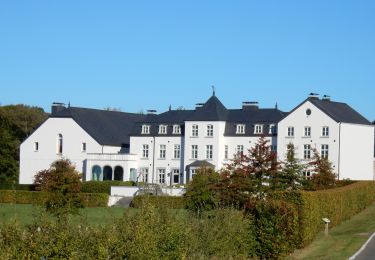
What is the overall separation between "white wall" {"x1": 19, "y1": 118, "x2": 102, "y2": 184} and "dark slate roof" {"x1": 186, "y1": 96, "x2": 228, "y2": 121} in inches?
424

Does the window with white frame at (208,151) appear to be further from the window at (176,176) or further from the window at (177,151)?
the window at (176,176)

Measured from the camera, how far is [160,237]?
21.2 m

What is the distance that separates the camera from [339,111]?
7819 cm

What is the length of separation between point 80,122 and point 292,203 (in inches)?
2249

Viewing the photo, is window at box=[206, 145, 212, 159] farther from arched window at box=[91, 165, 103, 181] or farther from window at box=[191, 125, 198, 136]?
arched window at box=[91, 165, 103, 181]

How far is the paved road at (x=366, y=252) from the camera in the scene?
91.4 ft

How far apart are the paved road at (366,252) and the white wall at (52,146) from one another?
54.6 m

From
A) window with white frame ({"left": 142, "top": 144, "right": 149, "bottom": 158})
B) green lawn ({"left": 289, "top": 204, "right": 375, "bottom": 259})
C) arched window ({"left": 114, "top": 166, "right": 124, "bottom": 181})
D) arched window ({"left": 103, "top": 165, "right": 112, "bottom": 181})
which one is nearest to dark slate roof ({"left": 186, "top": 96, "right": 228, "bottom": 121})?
window with white frame ({"left": 142, "top": 144, "right": 149, "bottom": 158})

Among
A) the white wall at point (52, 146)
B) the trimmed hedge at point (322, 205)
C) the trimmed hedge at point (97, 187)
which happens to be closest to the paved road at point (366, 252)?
the trimmed hedge at point (322, 205)

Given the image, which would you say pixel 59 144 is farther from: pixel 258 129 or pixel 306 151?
pixel 306 151

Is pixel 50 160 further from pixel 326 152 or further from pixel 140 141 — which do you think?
pixel 326 152

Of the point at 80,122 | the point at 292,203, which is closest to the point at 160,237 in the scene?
the point at 292,203

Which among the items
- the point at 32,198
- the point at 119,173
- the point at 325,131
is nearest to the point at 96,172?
the point at 119,173

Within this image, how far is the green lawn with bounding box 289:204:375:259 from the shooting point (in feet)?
96.7
